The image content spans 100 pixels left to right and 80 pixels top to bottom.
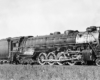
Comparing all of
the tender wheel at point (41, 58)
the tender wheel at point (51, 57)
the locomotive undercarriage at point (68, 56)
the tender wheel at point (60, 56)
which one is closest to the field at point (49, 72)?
the locomotive undercarriage at point (68, 56)

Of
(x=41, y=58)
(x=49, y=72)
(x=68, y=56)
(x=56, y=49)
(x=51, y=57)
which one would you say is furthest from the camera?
(x=41, y=58)

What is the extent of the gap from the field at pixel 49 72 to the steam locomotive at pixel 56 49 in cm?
344

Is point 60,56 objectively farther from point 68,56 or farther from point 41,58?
point 41,58

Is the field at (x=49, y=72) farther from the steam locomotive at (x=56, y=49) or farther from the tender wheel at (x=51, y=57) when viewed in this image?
the tender wheel at (x=51, y=57)

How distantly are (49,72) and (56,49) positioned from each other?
17.9 ft

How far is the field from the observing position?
11898 millimetres

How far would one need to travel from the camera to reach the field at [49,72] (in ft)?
39.0

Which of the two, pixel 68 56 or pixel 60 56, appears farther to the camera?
pixel 60 56

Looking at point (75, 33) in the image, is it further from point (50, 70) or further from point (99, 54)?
point (50, 70)

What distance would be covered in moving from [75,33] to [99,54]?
12.9 ft

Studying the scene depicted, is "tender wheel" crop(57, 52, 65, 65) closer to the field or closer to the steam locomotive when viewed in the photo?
the steam locomotive

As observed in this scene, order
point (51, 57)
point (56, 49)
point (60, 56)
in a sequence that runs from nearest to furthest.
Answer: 1. point (60, 56)
2. point (51, 57)
3. point (56, 49)

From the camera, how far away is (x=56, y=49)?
19.3 m

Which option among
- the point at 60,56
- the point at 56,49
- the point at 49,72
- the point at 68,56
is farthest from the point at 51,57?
the point at 49,72
